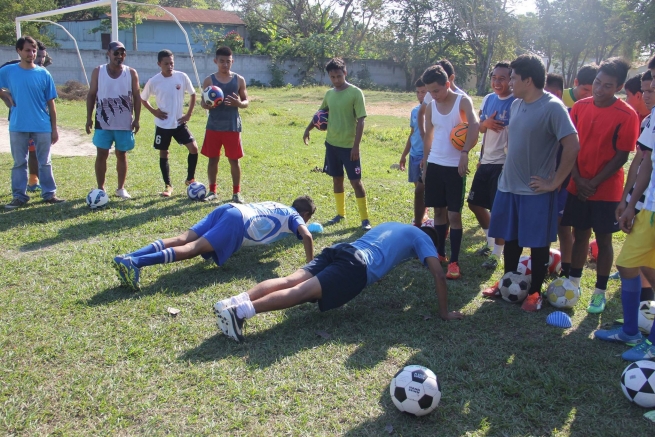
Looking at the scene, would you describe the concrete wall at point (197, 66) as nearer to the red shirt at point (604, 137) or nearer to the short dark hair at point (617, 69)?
the red shirt at point (604, 137)

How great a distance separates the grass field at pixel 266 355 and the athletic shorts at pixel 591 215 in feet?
2.56

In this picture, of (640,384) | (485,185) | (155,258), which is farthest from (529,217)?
(155,258)

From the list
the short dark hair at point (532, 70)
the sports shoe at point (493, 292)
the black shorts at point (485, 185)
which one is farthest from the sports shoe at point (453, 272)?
the short dark hair at point (532, 70)

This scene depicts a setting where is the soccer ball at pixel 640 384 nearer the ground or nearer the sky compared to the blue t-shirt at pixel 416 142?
nearer the ground

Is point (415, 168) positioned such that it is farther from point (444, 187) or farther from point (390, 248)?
point (390, 248)

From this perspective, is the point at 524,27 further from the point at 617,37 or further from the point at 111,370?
the point at 111,370

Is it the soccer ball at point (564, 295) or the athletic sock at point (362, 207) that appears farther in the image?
the athletic sock at point (362, 207)

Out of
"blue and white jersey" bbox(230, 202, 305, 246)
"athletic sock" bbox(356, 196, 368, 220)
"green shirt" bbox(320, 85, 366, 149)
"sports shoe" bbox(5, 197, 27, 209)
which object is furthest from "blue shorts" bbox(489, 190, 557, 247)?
"sports shoe" bbox(5, 197, 27, 209)

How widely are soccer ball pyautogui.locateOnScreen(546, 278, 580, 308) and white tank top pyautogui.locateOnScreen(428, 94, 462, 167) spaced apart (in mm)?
1588

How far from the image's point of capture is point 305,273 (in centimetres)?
451

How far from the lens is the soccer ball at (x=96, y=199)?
7.55 m

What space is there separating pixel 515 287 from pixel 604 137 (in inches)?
61.4

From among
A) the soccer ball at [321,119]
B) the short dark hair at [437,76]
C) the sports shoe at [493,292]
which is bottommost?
the sports shoe at [493,292]

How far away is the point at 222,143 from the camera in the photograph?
8.31 metres
